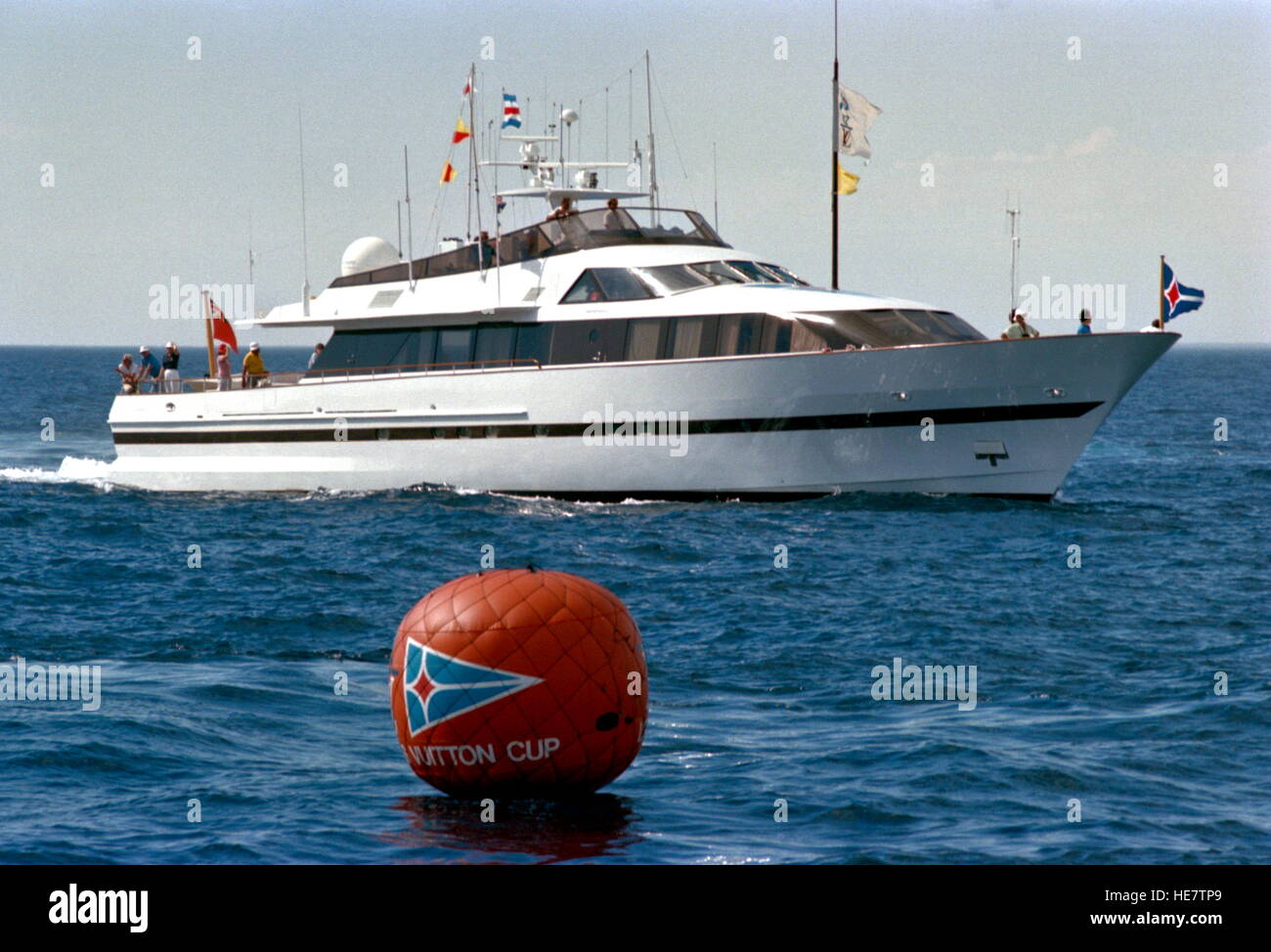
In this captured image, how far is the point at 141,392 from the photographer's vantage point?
33.9 metres

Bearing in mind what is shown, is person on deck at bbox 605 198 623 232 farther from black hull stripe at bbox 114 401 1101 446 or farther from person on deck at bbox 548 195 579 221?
black hull stripe at bbox 114 401 1101 446

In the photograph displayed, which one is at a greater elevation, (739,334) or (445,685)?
(739,334)

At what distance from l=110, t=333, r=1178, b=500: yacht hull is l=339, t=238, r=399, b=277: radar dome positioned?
3.76 m

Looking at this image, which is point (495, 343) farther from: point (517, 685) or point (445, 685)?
point (517, 685)

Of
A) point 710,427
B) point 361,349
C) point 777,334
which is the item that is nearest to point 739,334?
point 777,334

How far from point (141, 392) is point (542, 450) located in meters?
10.6

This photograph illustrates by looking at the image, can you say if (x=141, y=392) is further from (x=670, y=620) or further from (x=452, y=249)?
(x=670, y=620)

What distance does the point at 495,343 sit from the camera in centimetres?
2925

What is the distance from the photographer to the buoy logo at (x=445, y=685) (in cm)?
948

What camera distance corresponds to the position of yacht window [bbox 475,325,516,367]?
28984 millimetres

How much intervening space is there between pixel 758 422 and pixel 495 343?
5570 mm

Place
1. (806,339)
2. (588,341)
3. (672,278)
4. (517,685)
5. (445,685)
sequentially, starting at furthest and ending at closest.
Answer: (672,278) < (588,341) < (806,339) < (445,685) < (517,685)
